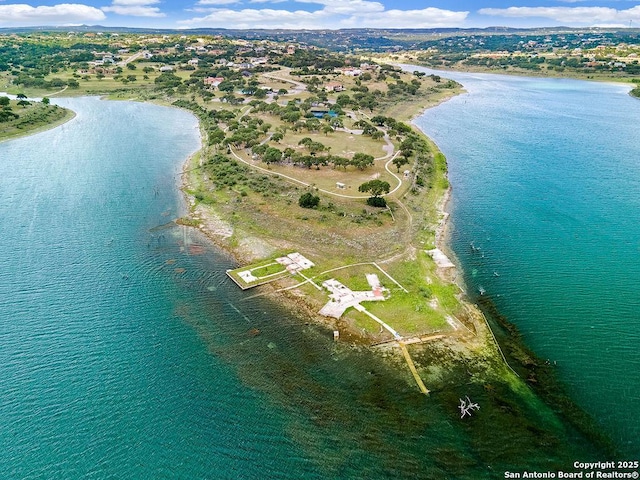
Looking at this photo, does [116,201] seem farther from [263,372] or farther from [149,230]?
[263,372]

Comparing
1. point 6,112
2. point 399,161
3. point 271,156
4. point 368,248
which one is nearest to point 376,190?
point 368,248

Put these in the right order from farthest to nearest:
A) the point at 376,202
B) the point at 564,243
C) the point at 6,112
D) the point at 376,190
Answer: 1. the point at 6,112
2. the point at 376,190
3. the point at 376,202
4. the point at 564,243

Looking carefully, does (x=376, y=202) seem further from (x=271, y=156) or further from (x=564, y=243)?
(x=271, y=156)

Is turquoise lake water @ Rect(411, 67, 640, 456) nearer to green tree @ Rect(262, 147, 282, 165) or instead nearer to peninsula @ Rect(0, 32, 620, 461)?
peninsula @ Rect(0, 32, 620, 461)

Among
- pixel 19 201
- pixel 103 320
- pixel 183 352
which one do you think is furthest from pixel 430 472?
pixel 19 201

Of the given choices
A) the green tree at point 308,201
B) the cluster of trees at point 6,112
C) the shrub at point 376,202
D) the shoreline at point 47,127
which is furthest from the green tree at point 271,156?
the cluster of trees at point 6,112
